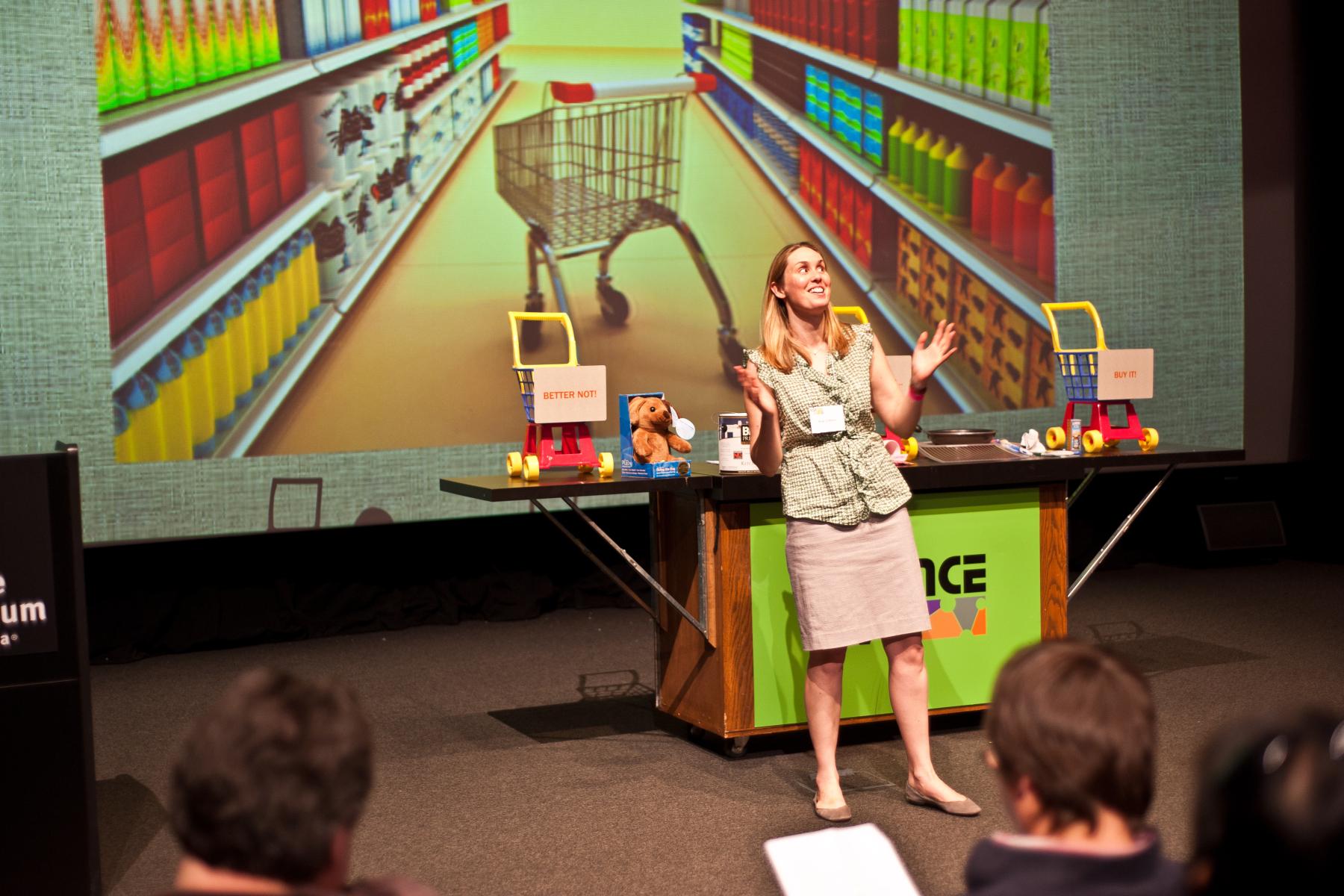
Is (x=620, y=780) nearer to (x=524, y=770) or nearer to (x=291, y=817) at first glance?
(x=524, y=770)

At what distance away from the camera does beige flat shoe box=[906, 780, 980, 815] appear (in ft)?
10.0

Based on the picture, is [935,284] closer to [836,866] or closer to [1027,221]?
[1027,221]

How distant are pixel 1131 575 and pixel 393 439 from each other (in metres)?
3.80

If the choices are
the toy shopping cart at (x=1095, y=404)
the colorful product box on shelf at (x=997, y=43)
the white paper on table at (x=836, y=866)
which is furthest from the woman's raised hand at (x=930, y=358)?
the colorful product box on shelf at (x=997, y=43)

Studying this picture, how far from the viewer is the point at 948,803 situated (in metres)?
3.08

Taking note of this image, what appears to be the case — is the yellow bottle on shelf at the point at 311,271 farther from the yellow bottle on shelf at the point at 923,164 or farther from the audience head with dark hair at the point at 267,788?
the audience head with dark hair at the point at 267,788

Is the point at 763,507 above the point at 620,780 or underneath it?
above

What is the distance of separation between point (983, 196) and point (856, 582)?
390cm

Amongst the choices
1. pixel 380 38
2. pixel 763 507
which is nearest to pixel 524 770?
pixel 763 507

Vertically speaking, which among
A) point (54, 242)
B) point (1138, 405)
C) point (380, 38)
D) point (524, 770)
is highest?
point (380, 38)

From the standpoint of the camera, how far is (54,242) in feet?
15.8

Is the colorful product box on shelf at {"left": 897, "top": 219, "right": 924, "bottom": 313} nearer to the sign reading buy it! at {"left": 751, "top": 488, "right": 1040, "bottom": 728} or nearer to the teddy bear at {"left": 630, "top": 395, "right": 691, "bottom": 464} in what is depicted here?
the sign reading buy it! at {"left": 751, "top": 488, "right": 1040, "bottom": 728}

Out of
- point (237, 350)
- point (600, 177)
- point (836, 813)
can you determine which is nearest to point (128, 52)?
point (237, 350)

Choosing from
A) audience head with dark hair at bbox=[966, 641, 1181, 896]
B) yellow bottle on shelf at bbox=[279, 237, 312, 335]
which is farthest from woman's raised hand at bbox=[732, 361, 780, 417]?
yellow bottle on shelf at bbox=[279, 237, 312, 335]
